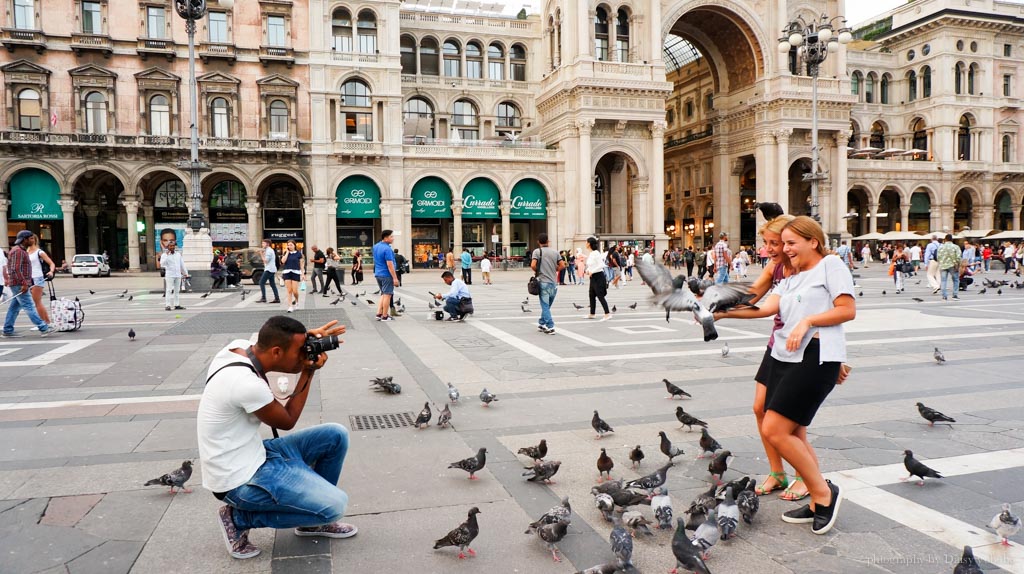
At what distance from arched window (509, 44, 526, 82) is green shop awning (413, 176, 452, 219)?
43.9 feet

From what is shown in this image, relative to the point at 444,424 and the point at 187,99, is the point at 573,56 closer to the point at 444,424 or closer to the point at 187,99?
the point at 187,99

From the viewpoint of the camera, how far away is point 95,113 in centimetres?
3841

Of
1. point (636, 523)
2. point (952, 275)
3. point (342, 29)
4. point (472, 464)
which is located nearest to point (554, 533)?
point (636, 523)

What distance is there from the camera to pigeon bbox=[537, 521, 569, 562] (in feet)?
11.2

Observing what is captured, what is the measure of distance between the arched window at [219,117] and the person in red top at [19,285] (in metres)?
31.3

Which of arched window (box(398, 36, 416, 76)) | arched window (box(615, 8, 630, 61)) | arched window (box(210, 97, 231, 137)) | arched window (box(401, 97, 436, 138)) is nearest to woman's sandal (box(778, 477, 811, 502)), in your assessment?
arched window (box(210, 97, 231, 137))

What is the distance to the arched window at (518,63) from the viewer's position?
51.5 metres

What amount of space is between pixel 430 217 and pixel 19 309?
34.1 meters

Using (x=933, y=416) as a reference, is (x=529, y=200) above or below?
above

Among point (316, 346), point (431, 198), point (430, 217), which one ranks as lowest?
point (316, 346)

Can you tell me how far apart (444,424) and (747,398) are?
3271 mm

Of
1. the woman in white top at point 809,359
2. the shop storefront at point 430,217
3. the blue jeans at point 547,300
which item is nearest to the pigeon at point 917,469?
the woman in white top at point 809,359

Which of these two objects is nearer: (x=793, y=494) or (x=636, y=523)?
(x=636, y=523)

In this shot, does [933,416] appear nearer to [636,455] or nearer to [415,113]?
[636,455]
